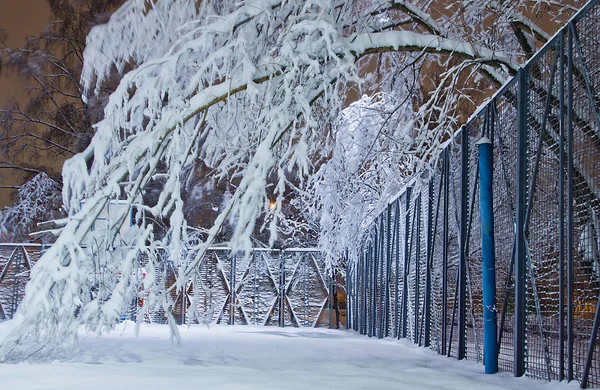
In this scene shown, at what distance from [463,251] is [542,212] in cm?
129

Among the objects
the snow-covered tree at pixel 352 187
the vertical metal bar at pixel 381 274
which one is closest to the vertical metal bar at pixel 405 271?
the vertical metal bar at pixel 381 274

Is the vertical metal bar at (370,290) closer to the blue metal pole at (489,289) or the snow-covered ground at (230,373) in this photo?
the snow-covered ground at (230,373)

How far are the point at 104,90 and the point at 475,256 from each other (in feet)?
45.9

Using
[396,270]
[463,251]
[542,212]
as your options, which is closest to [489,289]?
[542,212]

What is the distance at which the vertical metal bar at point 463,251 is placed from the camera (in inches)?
201

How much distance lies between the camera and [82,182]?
4.25 meters

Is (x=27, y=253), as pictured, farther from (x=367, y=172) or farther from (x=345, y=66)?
(x=345, y=66)

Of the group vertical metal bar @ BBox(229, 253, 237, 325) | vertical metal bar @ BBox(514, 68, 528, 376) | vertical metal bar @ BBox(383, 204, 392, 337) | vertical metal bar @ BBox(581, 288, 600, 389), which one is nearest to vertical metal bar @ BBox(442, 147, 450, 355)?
vertical metal bar @ BBox(514, 68, 528, 376)

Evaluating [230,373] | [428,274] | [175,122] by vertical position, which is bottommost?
[230,373]

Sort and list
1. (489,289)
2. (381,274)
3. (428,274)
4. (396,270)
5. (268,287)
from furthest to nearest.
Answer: (268,287) → (381,274) → (396,270) → (428,274) → (489,289)

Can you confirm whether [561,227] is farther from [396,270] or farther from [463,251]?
[396,270]

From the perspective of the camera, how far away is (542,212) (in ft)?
12.6

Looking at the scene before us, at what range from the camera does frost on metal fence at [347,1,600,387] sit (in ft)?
10.8

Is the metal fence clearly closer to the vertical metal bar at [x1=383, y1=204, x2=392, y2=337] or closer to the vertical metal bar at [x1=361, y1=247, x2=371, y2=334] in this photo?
the vertical metal bar at [x1=361, y1=247, x2=371, y2=334]
